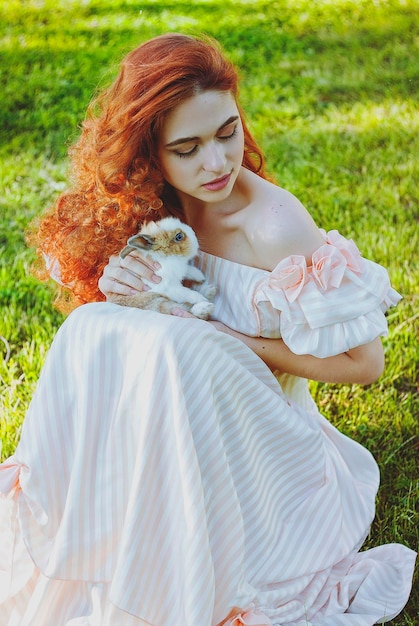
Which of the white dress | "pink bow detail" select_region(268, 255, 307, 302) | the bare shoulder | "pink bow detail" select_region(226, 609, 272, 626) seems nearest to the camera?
the white dress

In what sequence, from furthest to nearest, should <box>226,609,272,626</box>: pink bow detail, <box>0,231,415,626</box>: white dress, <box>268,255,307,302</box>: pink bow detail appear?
<box>268,255,307,302</box>: pink bow detail, <box>226,609,272,626</box>: pink bow detail, <box>0,231,415,626</box>: white dress

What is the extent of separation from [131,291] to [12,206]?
9.12ft

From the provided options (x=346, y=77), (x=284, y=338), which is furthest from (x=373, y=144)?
(x=284, y=338)

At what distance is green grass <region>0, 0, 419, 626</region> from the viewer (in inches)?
141

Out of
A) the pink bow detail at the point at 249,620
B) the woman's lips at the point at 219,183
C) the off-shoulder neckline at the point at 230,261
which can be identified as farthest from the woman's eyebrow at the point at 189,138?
the pink bow detail at the point at 249,620

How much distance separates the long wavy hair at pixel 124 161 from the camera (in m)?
2.48

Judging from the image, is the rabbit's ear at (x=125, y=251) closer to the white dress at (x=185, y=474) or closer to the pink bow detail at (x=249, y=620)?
the white dress at (x=185, y=474)

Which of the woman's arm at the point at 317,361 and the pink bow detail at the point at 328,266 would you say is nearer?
the pink bow detail at the point at 328,266

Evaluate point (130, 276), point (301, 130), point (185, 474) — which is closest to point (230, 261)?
point (130, 276)

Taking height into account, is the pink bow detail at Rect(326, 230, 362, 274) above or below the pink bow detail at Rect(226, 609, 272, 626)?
above

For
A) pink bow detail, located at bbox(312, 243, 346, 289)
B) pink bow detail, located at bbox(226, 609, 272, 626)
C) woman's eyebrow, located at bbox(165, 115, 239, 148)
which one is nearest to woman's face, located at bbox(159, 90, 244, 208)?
woman's eyebrow, located at bbox(165, 115, 239, 148)

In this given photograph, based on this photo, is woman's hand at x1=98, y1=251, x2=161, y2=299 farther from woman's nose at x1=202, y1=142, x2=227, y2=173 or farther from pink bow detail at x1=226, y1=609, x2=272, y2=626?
pink bow detail at x1=226, y1=609, x2=272, y2=626

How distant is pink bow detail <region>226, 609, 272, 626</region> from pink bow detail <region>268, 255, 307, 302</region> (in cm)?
88

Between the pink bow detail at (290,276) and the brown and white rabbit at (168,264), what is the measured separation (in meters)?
0.22
